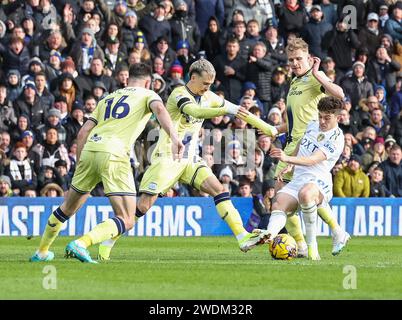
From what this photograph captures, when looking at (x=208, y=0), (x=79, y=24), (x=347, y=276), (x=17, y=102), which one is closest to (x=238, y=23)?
(x=208, y=0)

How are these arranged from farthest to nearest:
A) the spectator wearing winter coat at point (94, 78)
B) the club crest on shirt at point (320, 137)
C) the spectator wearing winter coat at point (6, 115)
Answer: the spectator wearing winter coat at point (94, 78) → the spectator wearing winter coat at point (6, 115) → the club crest on shirt at point (320, 137)

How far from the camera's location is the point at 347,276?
1345 centimetres

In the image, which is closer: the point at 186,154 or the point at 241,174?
the point at 186,154

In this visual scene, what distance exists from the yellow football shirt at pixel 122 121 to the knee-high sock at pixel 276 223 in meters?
2.08

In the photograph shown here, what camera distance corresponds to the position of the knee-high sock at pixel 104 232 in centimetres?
1490

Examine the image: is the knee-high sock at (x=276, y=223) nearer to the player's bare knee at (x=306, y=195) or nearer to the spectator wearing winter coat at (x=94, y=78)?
the player's bare knee at (x=306, y=195)

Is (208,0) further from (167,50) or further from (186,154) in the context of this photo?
(186,154)

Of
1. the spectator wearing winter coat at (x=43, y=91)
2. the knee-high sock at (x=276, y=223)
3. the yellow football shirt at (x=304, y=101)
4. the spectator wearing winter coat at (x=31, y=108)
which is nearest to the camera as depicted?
the knee-high sock at (x=276, y=223)

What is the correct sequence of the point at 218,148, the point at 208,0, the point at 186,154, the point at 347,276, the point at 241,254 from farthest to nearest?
the point at 208,0, the point at 218,148, the point at 241,254, the point at 186,154, the point at 347,276

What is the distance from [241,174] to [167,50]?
369cm

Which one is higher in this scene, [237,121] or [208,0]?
[208,0]

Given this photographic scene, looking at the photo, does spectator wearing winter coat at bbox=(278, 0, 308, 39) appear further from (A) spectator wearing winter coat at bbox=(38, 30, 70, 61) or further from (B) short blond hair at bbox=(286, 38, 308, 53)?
(B) short blond hair at bbox=(286, 38, 308, 53)

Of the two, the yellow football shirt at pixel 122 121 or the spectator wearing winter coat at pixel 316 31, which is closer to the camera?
the yellow football shirt at pixel 122 121

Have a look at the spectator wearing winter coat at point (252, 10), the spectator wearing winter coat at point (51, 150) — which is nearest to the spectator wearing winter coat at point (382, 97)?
the spectator wearing winter coat at point (252, 10)
